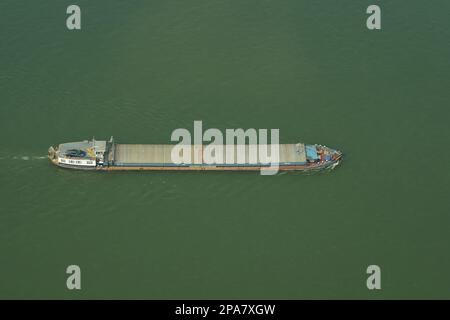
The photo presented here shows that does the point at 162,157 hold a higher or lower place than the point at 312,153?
lower

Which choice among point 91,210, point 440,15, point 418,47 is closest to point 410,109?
point 418,47

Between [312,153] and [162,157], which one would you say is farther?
[312,153]

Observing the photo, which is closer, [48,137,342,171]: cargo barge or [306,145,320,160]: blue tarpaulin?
[48,137,342,171]: cargo barge

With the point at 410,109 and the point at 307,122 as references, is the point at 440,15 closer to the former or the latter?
the point at 410,109

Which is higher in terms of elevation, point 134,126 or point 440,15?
point 440,15

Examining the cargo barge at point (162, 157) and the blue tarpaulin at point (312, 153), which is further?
the blue tarpaulin at point (312, 153)
